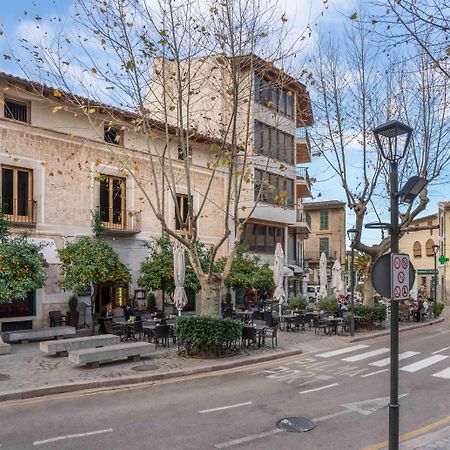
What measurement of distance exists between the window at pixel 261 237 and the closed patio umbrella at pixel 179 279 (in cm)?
1060

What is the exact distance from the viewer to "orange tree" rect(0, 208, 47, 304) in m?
14.4

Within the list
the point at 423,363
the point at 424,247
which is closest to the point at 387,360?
the point at 423,363

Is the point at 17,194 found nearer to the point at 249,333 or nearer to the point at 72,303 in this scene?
the point at 72,303

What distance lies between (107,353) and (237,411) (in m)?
4.63

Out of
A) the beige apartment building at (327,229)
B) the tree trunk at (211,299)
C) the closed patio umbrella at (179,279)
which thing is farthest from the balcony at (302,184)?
the beige apartment building at (327,229)

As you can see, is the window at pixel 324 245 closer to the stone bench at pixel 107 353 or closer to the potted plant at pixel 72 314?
the potted plant at pixel 72 314

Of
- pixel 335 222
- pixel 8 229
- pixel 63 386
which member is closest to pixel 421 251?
pixel 335 222

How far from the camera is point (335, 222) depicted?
61094mm

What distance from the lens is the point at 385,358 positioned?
14.4 meters

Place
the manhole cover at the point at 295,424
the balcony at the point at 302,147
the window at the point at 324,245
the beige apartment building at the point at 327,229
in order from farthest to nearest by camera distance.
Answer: the window at the point at 324,245 < the beige apartment building at the point at 327,229 < the balcony at the point at 302,147 < the manhole cover at the point at 295,424

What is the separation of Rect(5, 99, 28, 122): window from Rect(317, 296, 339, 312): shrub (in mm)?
16512

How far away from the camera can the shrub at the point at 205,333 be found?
13086mm

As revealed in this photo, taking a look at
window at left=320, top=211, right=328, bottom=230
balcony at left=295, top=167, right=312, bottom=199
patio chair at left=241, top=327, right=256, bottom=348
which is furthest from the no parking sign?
window at left=320, top=211, right=328, bottom=230

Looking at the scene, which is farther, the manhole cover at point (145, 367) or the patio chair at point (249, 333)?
the patio chair at point (249, 333)
